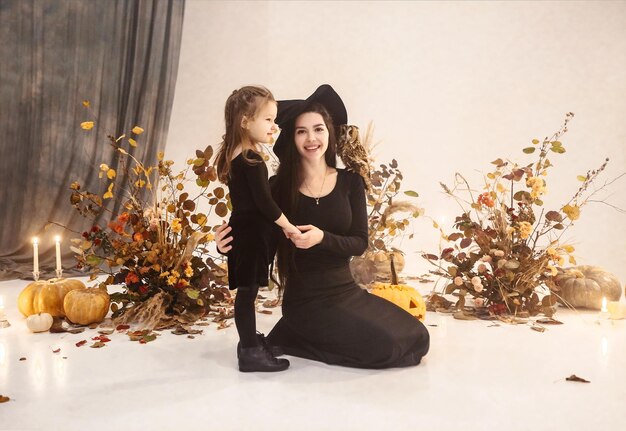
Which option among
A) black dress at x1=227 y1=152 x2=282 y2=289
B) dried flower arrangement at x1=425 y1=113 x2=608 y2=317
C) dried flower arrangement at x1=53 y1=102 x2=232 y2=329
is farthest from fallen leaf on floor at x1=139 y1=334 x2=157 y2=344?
dried flower arrangement at x1=425 y1=113 x2=608 y2=317

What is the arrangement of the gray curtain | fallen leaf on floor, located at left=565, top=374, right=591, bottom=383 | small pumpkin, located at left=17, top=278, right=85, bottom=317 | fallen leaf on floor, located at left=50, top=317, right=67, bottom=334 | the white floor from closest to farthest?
the white floor → fallen leaf on floor, located at left=565, top=374, right=591, bottom=383 → fallen leaf on floor, located at left=50, top=317, right=67, bottom=334 → small pumpkin, located at left=17, top=278, right=85, bottom=317 → the gray curtain

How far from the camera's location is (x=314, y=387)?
236 centimetres

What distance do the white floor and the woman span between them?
4.3 inches

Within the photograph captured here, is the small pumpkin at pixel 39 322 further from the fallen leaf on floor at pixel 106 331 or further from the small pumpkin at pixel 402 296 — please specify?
the small pumpkin at pixel 402 296

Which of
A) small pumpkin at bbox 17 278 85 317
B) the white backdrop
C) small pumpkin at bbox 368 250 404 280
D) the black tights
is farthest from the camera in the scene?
the white backdrop

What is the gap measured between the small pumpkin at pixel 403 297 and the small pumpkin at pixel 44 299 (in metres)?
1.66

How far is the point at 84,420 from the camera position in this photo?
6.83ft

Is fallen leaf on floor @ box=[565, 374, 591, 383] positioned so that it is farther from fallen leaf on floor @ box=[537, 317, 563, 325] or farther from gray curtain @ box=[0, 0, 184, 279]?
gray curtain @ box=[0, 0, 184, 279]

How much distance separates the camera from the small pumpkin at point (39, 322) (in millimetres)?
3199

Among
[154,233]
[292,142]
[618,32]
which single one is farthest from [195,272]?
[618,32]

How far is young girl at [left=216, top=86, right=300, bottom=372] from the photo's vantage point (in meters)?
2.45

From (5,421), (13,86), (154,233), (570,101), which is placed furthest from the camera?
(570,101)

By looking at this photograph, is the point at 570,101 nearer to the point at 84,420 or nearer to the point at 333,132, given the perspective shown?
the point at 333,132

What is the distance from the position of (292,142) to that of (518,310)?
1.67m
